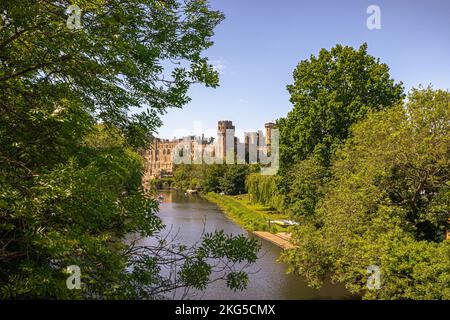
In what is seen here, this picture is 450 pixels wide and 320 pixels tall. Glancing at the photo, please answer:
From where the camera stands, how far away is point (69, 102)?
5.04m

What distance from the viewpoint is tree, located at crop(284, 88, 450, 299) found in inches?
552

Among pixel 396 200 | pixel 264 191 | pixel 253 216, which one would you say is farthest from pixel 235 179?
pixel 396 200

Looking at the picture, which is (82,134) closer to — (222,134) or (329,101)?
(329,101)

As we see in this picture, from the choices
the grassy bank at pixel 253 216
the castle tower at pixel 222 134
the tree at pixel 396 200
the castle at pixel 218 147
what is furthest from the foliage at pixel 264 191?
the castle tower at pixel 222 134

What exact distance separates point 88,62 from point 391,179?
47.2ft

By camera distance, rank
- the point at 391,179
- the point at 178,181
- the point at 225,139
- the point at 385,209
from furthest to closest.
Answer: the point at 225,139
the point at 178,181
the point at 391,179
the point at 385,209

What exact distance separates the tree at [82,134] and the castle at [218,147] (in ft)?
238

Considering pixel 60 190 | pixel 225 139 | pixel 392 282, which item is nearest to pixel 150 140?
pixel 60 190

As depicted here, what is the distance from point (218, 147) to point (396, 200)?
9993 cm

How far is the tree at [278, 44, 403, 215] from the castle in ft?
171

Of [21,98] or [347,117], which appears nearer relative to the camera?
[21,98]

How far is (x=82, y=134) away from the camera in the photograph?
5582mm

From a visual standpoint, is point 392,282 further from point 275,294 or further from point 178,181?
point 178,181
